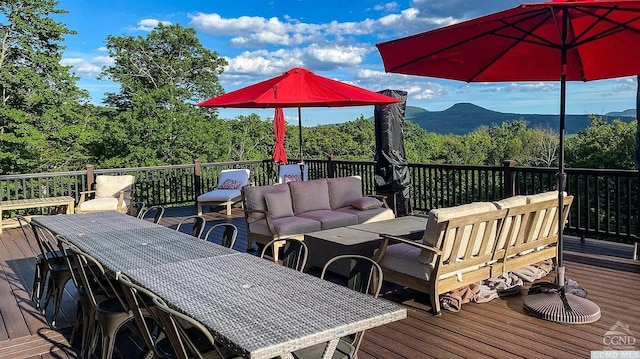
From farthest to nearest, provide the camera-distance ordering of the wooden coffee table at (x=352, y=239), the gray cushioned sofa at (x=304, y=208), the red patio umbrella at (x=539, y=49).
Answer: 1. the gray cushioned sofa at (x=304, y=208)
2. the wooden coffee table at (x=352, y=239)
3. the red patio umbrella at (x=539, y=49)

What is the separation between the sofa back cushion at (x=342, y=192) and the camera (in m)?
6.45

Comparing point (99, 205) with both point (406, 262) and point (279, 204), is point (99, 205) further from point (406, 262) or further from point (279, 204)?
point (406, 262)

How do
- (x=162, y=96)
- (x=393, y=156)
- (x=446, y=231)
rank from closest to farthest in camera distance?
(x=446, y=231) → (x=393, y=156) → (x=162, y=96)

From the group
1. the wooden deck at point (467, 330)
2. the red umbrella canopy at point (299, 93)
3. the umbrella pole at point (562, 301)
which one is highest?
the red umbrella canopy at point (299, 93)

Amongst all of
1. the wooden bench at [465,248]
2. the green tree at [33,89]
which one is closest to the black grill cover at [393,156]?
the wooden bench at [465,248]

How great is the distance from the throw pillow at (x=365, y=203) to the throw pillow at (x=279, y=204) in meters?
0.87

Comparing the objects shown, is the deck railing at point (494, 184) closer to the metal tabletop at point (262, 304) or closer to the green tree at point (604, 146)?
the metal tabletop at point (262, 304)

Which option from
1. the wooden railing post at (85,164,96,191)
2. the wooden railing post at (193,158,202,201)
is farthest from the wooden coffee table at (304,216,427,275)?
the wooden railing post at (85,164,96,191)

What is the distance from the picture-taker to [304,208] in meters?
6.11

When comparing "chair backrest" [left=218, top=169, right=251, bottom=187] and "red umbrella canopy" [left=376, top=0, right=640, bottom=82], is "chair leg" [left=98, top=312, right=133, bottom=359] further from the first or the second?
"chair backrest" [left=218, top=169, right=251, bottom=187]

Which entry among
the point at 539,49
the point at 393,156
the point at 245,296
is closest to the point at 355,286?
the point at 245,296

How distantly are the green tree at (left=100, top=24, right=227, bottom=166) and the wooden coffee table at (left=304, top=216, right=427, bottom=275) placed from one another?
48.8 ft

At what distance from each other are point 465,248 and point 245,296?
2105 mm

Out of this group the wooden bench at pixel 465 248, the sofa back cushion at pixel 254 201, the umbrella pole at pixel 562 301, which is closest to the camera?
the umbrella pole at pixel 562 301
